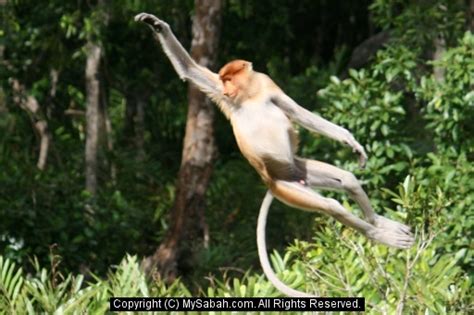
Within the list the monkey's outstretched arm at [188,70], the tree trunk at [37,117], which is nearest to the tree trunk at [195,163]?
the tree trunk at [37,117]

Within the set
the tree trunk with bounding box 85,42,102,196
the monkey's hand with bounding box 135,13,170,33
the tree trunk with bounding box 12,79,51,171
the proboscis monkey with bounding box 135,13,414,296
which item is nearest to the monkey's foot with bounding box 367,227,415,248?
the proboscis monkey with bounding box 135,13,414,296

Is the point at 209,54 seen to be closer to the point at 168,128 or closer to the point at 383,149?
the point at 383,149

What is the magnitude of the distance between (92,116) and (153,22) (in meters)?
5.48

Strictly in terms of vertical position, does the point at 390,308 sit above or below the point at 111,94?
below

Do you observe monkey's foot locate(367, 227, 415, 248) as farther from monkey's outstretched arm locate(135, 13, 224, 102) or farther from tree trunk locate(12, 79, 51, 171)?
tree trunk locate(12, 79, 51, 171)

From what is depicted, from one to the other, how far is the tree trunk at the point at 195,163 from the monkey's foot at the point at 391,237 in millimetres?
3773

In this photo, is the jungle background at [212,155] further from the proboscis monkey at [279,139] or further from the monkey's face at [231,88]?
the monkey's face at [231,88]

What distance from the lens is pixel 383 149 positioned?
7.64 meters

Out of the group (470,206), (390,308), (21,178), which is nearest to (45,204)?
(21,178)

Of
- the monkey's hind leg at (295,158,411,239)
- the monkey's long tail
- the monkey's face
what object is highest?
the monkey's face

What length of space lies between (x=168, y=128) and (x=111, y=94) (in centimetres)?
98

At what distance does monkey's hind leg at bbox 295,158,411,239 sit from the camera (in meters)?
4.83

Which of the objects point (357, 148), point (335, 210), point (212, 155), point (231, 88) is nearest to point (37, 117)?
point (212, 155)

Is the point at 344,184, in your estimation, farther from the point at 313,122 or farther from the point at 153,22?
Result: the point at 153,22
